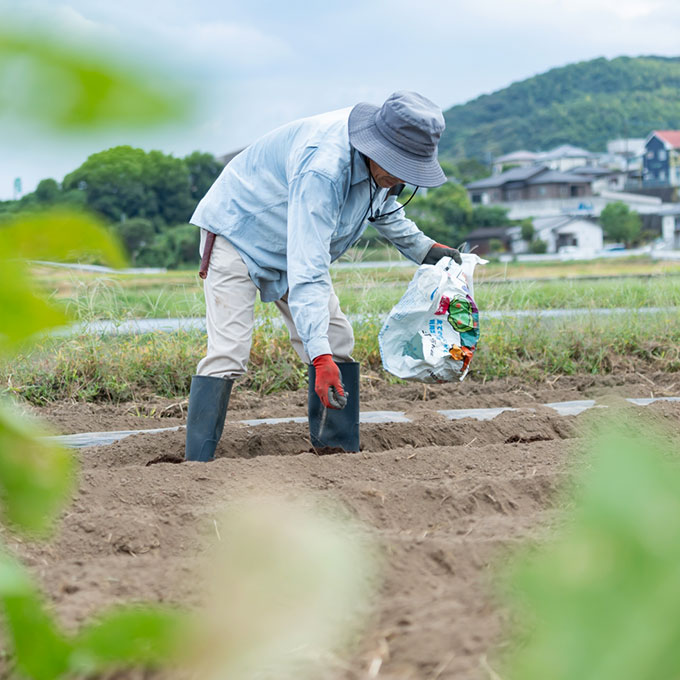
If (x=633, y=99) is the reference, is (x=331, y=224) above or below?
below

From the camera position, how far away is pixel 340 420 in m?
3.57

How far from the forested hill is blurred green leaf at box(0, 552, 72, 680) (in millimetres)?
91583

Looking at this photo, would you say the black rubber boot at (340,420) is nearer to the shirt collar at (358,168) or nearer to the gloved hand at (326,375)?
the gloved hand at (326,375)

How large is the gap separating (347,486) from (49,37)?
2343 mm

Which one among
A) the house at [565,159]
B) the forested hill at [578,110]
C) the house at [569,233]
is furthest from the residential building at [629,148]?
the house at [569,233]

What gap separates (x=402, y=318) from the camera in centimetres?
356

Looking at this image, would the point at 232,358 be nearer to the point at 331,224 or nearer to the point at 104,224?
the point at 331,224

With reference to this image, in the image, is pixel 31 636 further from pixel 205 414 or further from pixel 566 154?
pixel 566 154

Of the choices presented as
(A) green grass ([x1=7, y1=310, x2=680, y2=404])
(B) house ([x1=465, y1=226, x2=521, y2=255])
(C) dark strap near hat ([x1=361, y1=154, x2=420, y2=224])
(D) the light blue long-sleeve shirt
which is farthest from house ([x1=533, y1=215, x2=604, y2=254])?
(D) the light blue long-sleeve shirt

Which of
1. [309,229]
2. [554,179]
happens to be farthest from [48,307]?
[554,179]

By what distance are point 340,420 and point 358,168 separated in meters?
1.12

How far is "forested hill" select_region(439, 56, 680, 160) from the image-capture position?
8875 cm

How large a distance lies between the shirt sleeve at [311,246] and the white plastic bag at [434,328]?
0.62 metres

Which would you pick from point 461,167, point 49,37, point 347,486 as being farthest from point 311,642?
point 461,167
